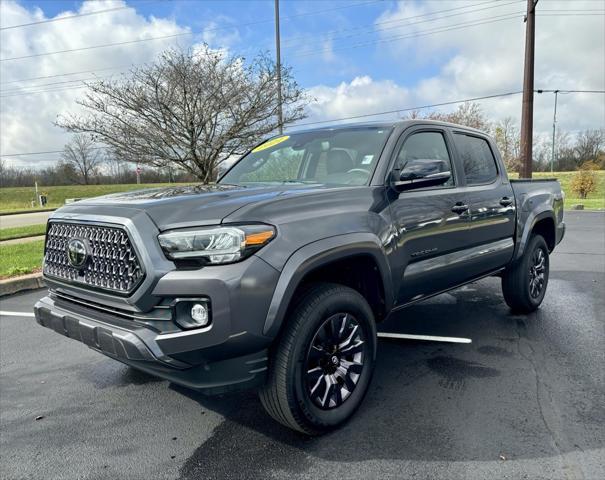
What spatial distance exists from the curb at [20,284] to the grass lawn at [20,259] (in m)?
0.28

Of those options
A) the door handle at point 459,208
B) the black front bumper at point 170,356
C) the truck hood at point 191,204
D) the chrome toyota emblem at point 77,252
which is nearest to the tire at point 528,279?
the door handle at point 459,208

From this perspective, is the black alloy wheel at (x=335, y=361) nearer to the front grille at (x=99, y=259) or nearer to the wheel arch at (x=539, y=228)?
the front grille at (x=99, y=259)

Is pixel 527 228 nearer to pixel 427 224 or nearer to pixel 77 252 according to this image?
pixel 427 224

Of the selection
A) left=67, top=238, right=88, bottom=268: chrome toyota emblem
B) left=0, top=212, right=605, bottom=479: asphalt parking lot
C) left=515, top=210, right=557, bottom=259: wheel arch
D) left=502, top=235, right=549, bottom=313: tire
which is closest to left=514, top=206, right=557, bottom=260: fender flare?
left=515, top=210, right=557, bottom=259: wheel arch

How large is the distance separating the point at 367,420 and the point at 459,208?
1.84m

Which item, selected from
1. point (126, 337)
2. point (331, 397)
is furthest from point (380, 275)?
point (126, 337)

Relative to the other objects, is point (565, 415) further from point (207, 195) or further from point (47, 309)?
point (47, 309)

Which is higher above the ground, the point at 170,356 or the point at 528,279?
the point at 170,356

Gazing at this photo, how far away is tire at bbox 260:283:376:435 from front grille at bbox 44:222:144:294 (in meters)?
0.86

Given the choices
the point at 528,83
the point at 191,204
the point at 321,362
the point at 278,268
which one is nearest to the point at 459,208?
the point at 321,362

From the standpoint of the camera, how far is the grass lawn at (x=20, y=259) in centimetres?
709

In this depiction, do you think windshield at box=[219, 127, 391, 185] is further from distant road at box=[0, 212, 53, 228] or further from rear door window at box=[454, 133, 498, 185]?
distant road at box=[0, 212, 53, 228]

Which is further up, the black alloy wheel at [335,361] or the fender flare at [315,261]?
the fender flare at [315,261]

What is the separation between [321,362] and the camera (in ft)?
8.91
